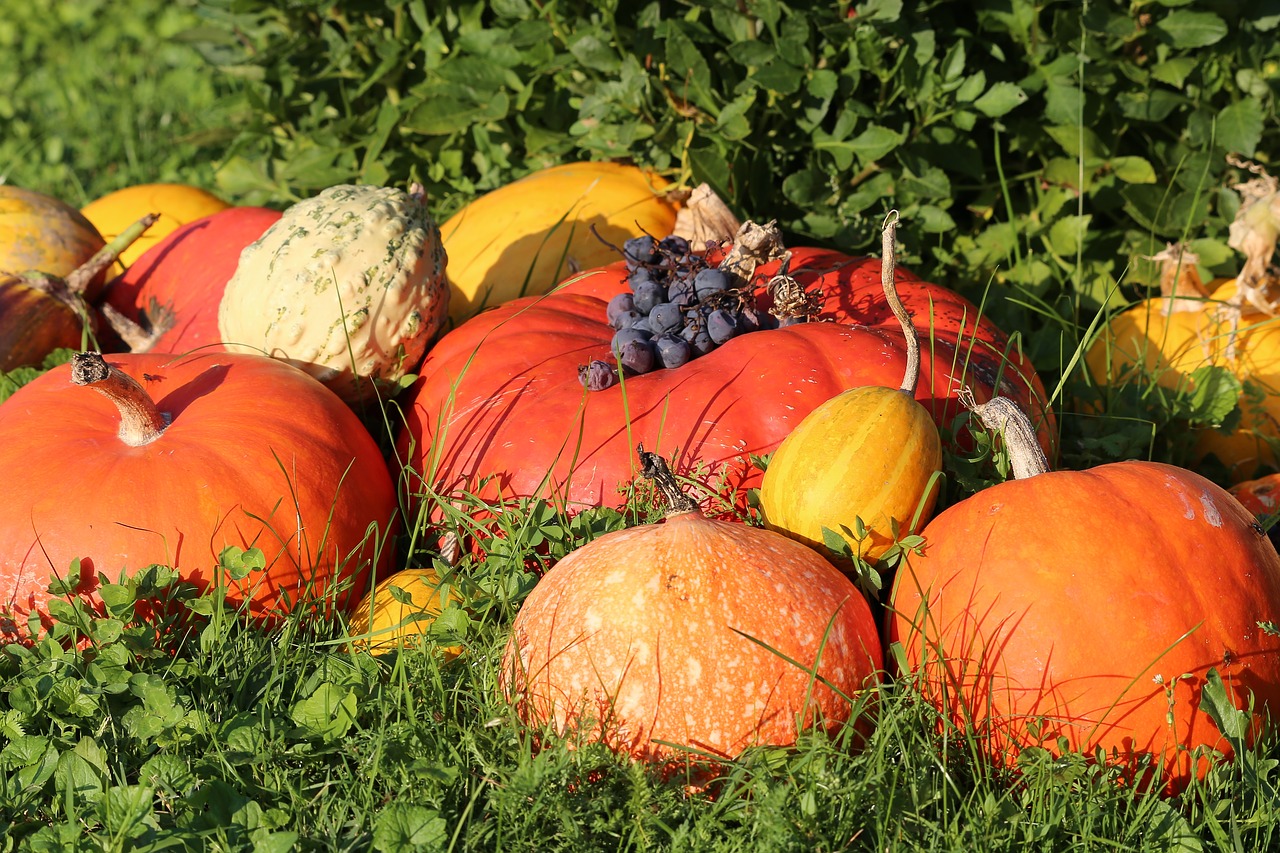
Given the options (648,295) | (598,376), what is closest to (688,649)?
(598,376)

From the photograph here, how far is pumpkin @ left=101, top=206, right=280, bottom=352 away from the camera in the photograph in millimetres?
3531

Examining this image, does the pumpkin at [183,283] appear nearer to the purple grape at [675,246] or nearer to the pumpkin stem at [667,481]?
the purple grape at [675,246]

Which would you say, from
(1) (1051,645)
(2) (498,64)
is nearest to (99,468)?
(1) (1051,645)

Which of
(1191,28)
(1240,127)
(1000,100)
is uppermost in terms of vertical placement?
(1191,28)

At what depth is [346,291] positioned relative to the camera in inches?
113

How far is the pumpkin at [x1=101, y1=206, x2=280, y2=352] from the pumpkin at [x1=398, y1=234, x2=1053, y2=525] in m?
0.94

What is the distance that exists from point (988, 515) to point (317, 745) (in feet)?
4.12

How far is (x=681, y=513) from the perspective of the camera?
2.06 meters

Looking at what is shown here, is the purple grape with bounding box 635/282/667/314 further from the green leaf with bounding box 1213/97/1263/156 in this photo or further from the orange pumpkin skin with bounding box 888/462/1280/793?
the green leaf with bounding box 1213/97/1263/156

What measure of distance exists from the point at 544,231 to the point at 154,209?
1633 mm

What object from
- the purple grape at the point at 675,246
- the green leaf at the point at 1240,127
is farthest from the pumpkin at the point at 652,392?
the green leaf at the point at 1240,127

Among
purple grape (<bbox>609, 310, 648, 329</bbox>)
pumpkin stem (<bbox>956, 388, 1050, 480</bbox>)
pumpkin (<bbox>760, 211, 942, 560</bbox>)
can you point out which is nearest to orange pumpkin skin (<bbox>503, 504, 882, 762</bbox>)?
pumpkin (<bbox>760, 211, 942, 560</bbox>)

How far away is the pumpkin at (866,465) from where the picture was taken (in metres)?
2.13

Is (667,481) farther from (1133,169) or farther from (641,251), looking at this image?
(1133,169)
